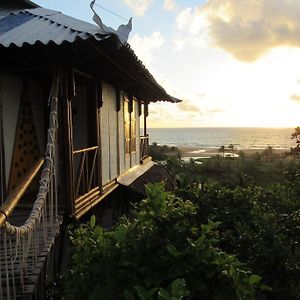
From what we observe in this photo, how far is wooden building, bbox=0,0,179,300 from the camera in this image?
4727 millimetres

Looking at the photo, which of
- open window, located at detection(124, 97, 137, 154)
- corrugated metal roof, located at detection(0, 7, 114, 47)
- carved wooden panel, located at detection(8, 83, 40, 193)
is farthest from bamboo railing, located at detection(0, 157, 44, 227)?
open window, located at detection(124, 97, 137, 154)

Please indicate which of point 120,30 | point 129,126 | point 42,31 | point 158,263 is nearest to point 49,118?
point 42,31

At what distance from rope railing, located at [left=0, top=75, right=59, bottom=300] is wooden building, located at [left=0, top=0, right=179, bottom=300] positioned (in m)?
0.01

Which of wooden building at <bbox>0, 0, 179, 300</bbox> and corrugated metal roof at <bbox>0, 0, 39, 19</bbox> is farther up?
corrugated metal roof at <bbox>0, 0, 39, 19</bbox>

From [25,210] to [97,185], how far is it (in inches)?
82.4

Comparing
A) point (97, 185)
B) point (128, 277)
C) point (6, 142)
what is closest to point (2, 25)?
point (6, 142)

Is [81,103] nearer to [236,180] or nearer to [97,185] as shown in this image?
[97,185]

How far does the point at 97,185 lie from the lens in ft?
27.1

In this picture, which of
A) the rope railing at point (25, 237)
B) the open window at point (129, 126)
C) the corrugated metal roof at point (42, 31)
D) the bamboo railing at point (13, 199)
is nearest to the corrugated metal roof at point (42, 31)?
the corrugated metal roof at point (42, 31)

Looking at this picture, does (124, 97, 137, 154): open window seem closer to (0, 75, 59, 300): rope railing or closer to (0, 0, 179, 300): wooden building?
(0, 0, 179, 300): wooden building

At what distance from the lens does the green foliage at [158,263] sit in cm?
277

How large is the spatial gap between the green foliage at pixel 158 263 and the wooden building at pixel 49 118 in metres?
0.82

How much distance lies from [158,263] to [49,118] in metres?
3.81

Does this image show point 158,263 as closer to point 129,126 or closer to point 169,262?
point 169,262
